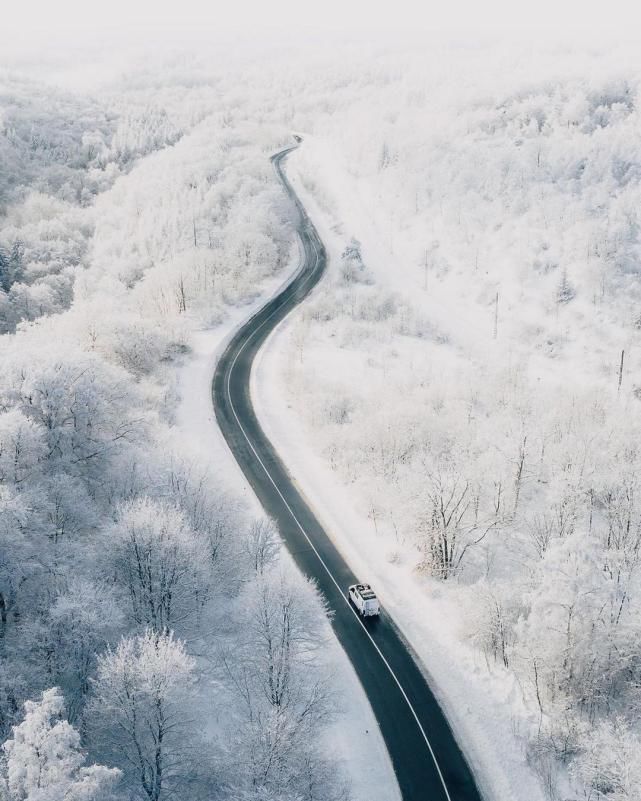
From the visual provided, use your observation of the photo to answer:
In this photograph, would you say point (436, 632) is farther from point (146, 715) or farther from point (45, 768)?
point (45, 768)

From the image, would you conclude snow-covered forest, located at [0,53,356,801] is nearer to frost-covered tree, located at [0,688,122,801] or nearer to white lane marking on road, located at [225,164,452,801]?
frost-covered tree, located at [0,688,122,801]

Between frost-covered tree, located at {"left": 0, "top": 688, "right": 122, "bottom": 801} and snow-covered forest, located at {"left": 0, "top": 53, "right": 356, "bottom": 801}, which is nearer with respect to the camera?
frost-covered tree, located at {"left": 0, "top": 688, "right": 122, "bottom": 801}

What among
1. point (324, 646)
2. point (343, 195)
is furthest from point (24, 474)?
point (343, 195)

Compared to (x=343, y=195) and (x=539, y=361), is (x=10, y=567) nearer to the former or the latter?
(x=539, y=361)

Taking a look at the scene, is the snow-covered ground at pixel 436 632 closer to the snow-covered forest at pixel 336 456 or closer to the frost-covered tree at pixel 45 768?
the snow-covered forest at pixel 336 456

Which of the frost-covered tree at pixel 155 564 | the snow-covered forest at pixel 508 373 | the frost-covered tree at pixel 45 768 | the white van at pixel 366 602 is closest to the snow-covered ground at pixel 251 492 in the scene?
the white van at pixel 366 602

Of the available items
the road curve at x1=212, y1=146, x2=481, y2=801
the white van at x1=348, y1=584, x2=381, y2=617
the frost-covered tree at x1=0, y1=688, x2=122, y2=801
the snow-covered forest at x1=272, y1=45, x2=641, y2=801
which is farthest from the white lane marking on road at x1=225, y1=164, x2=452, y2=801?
the frost-covered tree at x1=0, y1=688, x2=122, y2=801

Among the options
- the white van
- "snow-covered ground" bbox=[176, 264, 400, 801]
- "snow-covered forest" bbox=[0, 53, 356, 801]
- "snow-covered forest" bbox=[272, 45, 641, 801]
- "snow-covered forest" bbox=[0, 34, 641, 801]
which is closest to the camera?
"snow-covered forest" bbox=[0, 53, 356, 801]
